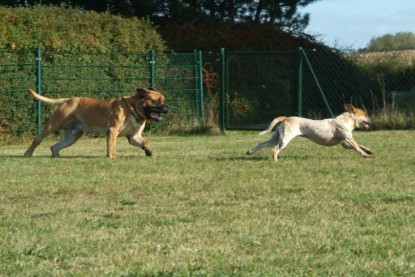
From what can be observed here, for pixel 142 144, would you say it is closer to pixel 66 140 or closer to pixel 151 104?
pixel 151 104

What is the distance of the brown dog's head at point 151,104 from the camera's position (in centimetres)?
1527

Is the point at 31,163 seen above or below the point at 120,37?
below

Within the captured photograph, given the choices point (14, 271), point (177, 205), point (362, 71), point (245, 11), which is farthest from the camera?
point (245, 11)

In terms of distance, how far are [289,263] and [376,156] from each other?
317 inches

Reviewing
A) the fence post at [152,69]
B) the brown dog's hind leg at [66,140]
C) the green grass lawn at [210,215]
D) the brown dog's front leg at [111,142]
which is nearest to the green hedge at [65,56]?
the fence post at [152,69]

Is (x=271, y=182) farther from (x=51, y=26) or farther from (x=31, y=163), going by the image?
(x=51, y=26)

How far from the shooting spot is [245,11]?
101 feet

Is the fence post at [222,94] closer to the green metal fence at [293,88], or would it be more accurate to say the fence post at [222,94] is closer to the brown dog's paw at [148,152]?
the green metal fence at [293,88]

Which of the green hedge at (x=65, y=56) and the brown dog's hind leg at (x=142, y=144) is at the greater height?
the green hedge at (x=65, y=56)

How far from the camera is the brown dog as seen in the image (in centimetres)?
1530

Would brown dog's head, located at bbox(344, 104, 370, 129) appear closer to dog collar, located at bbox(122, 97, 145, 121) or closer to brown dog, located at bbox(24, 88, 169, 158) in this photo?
brown dog, located at bbox(24, 88, 169, 158)

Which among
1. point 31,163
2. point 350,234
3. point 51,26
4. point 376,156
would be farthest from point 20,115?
point 350,234

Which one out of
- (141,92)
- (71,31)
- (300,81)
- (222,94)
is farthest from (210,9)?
(141,92)

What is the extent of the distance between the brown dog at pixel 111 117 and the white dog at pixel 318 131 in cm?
197
